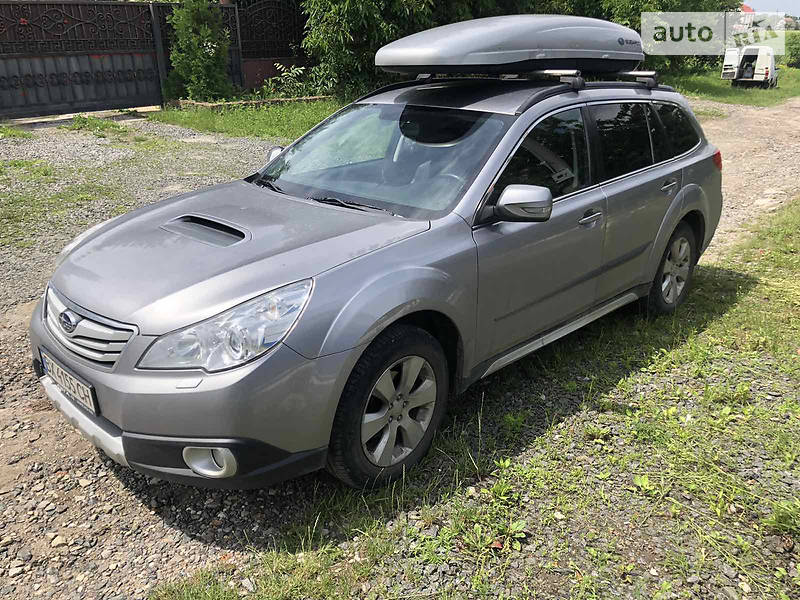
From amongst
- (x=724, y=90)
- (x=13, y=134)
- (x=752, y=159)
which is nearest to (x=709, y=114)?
(x=752, y=159)

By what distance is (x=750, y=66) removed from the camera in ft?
81.0

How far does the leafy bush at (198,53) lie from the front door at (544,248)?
11.6 metres

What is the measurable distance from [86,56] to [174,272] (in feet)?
40.4

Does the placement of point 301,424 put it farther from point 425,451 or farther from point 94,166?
point 94,166

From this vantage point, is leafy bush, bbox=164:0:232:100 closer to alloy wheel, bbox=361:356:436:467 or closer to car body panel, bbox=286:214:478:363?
car body panel, bbox=286:214:478:363

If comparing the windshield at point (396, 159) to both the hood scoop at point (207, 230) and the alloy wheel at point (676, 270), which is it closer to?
the hood scoop at point (207, 230)

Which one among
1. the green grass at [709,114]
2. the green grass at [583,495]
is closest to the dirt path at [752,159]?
the green grass at [709,114]

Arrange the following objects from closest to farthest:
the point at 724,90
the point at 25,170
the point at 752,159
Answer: the point at 25,170, the point at 752,159, the point at 724,90

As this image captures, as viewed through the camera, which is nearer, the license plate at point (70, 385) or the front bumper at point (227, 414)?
the front bumper at point (227, 414)

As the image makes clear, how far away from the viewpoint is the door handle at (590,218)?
150 inches

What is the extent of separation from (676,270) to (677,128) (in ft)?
3.31

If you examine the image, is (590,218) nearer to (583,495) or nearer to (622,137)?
(622,137)

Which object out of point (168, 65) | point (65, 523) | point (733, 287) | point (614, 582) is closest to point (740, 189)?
point (733, 287)

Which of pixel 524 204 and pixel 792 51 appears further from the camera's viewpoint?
pixel 792 51
